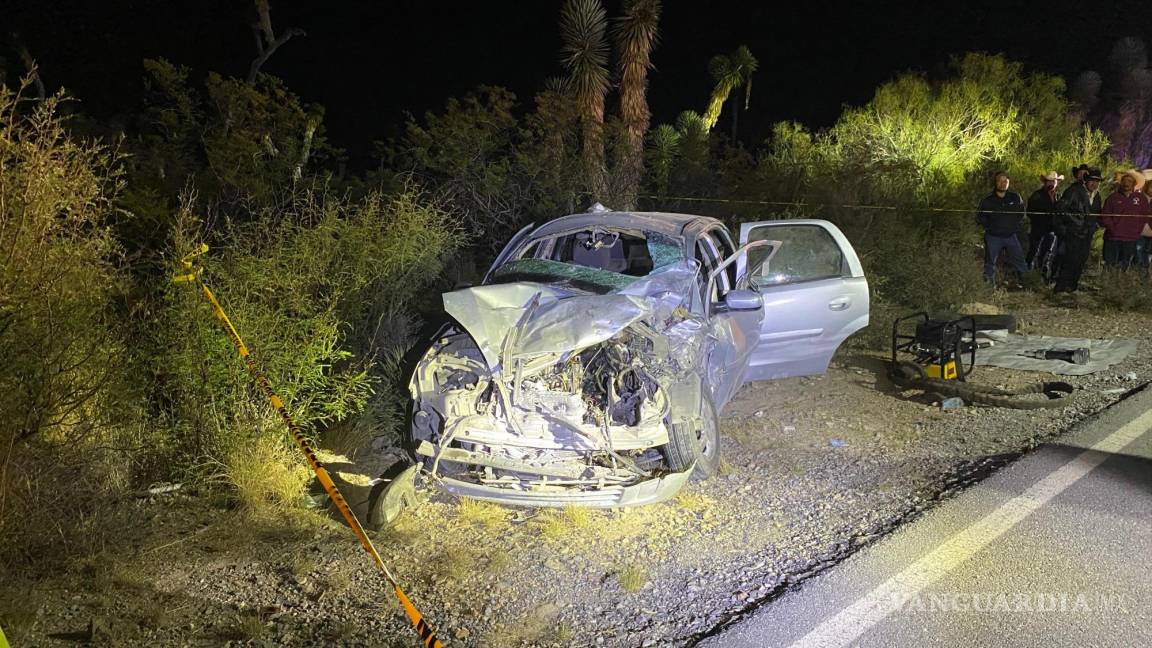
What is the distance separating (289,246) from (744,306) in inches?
123

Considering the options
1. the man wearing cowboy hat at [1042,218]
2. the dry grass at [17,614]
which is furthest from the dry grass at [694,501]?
the man wearing cowboy hat at [1042,218]

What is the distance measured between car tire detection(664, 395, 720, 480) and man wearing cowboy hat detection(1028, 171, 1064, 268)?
10.1 meters

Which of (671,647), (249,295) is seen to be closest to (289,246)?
(249,295)

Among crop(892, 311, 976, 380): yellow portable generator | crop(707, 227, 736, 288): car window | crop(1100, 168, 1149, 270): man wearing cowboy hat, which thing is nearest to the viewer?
crop(707, 227, 736, 288): car window

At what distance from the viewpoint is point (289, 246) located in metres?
6.00

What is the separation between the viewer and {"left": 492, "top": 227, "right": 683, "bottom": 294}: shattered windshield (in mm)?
6039

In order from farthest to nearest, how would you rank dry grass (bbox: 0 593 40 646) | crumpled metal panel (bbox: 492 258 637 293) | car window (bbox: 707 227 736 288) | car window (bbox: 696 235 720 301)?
1. car window (bbox: 707 227 736 288)
2. car window (bbox: 696 235 720 301)
3. crumpled metal panel (bbox: 492 258 637 293)
4. dry grass (bbox: 0 593 40 646)

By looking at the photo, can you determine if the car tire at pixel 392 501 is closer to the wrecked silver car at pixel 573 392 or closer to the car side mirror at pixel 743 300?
the wrecked silver car at pixel 573 392

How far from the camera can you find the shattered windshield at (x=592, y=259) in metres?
6.04

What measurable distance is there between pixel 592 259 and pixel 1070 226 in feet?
29.9

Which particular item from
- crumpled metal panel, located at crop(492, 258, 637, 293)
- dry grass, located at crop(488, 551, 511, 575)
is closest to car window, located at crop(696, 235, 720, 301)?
crumpled metal panel, located at crop(492, 258, 637, 293)

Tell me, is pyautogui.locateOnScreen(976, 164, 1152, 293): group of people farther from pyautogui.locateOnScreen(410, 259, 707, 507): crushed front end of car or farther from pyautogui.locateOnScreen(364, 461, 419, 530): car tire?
pyautogui.locateOnScreen(364, 461, 419, 530): car tire

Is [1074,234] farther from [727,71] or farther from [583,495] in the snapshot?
[727,71]

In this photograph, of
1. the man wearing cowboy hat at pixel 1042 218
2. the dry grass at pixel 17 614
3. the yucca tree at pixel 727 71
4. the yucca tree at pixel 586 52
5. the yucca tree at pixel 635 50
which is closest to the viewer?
the dry grass at pixel 17 614
